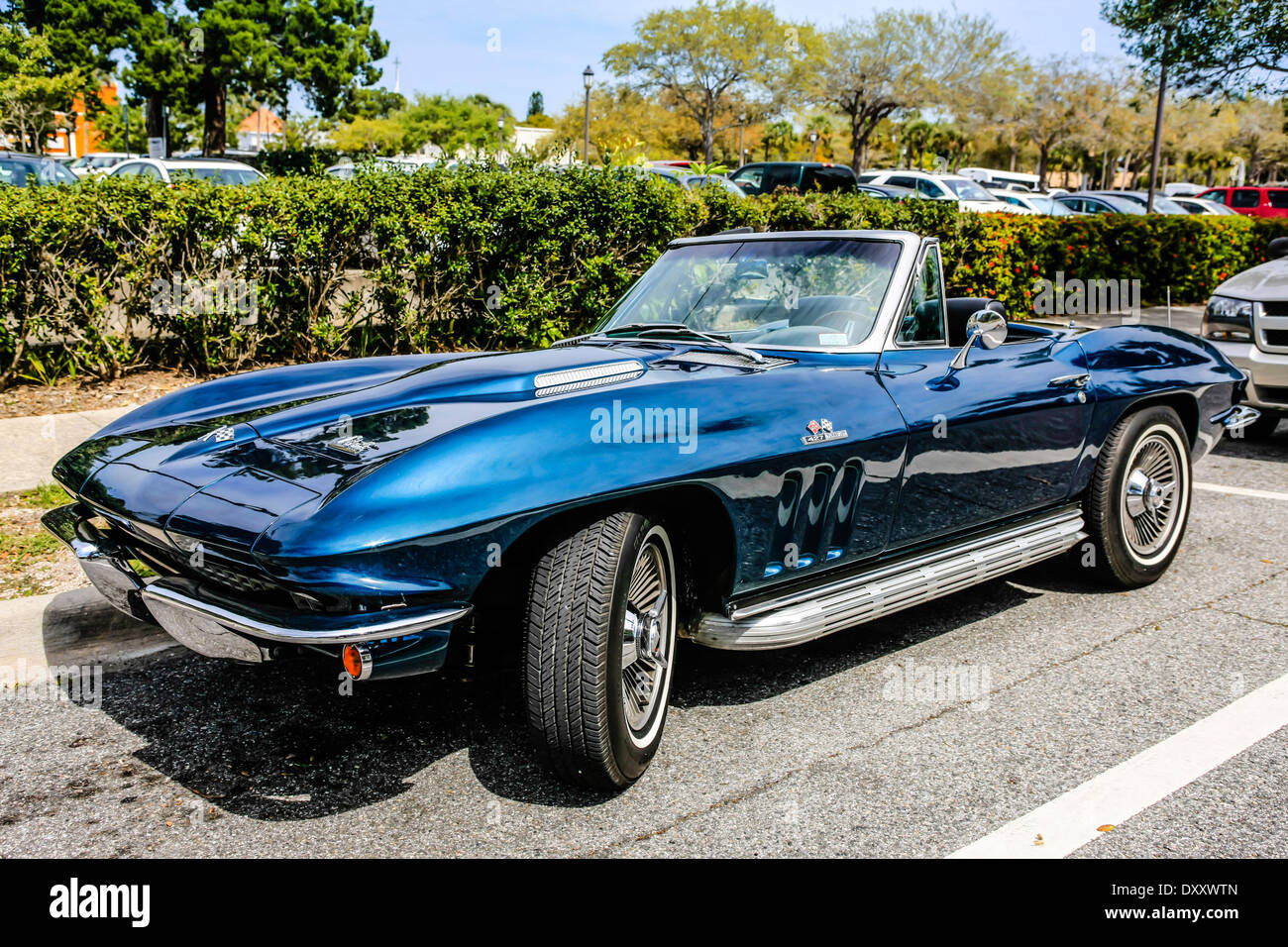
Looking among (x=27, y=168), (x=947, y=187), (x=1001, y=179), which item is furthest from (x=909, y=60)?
(x=27, y=168)

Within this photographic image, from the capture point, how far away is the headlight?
7.81m

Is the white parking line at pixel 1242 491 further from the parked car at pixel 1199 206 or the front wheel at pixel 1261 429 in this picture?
the parked car at pixel 1199 206

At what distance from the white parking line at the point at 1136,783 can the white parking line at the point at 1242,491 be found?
3298 mm

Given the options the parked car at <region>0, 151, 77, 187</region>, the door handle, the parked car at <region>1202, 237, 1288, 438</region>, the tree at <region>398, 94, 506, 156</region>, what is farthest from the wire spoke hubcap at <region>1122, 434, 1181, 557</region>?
the tree at <region>398, 94, 506, 156</region>

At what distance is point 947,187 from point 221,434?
2279cm

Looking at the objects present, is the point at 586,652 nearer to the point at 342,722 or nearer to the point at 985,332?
the point at 342,722

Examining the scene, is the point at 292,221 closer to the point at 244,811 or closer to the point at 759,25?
the point at 244,811

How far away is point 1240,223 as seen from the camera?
17078 millimetres

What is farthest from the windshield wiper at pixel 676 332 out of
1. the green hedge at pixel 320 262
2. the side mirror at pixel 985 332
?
the green hedge at pixel 320 262

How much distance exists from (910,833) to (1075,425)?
225cm

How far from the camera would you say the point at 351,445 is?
2973mm

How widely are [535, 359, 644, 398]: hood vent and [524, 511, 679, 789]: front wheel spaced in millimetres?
585

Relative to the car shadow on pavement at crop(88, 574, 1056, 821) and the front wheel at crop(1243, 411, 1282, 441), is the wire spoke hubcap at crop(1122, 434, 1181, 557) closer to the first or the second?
the car shadow on pavement at crop(88, 574, 1056, 821)

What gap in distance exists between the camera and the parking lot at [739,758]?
2.73m
